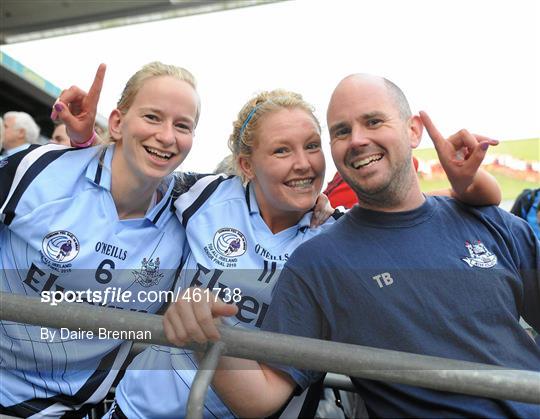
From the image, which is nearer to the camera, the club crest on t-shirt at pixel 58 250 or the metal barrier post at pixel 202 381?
the metal barrier post at pixel 202 381

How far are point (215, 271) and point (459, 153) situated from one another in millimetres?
614

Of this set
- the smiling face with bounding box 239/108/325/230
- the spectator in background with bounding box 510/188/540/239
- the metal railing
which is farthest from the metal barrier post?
the spectator in background with bounding box 510/188/540/239

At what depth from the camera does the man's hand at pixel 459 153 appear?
3.74ft

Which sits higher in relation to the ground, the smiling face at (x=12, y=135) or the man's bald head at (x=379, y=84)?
the smiling face at (x=12, y=135)

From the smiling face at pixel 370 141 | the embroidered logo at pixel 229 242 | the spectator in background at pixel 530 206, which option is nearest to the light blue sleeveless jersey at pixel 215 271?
the embroidered logo at pixel 229 242

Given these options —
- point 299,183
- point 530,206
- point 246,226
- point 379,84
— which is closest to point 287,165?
point 299,183

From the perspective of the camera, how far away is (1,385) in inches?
49.1

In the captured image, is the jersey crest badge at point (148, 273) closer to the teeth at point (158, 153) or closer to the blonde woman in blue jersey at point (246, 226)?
the blonde woman in blue jersey at point (246, 226)

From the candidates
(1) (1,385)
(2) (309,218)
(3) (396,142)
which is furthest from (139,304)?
(3) (396,142)

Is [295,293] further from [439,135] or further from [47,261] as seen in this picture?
[47,261]

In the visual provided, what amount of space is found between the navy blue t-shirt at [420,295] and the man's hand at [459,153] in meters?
Answer: 0.08

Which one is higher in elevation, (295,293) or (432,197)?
(432,197)

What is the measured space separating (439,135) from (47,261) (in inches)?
36.8

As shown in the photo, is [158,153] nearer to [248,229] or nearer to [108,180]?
[108,180]
